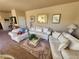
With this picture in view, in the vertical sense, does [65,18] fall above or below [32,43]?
above

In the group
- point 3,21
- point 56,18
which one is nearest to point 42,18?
point 56,18

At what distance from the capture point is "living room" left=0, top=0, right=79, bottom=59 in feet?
8.34

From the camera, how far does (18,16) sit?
23.1 feet

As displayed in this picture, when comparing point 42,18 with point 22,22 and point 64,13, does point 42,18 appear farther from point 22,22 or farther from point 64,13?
point 22,22

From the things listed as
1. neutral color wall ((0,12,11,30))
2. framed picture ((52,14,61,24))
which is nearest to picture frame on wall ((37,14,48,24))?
framed picture ((52,14,61,24))

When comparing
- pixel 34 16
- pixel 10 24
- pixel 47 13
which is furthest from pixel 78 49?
pixel 10 24

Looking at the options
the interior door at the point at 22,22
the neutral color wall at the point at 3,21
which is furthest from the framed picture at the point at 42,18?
the neutral color wall at the point at 3,21

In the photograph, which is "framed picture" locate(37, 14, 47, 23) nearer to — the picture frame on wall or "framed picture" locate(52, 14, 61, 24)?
the picture frame on wall

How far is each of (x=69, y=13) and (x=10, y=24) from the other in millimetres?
6702

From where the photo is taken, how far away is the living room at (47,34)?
2.54m

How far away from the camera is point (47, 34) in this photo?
14.0 feet

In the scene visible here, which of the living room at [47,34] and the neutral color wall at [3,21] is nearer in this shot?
the living room at [47,34]

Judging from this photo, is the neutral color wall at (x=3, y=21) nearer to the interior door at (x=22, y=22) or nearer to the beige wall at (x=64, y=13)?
the interior door at (x=22, y=22)

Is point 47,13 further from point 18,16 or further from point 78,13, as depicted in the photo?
point 18,16
